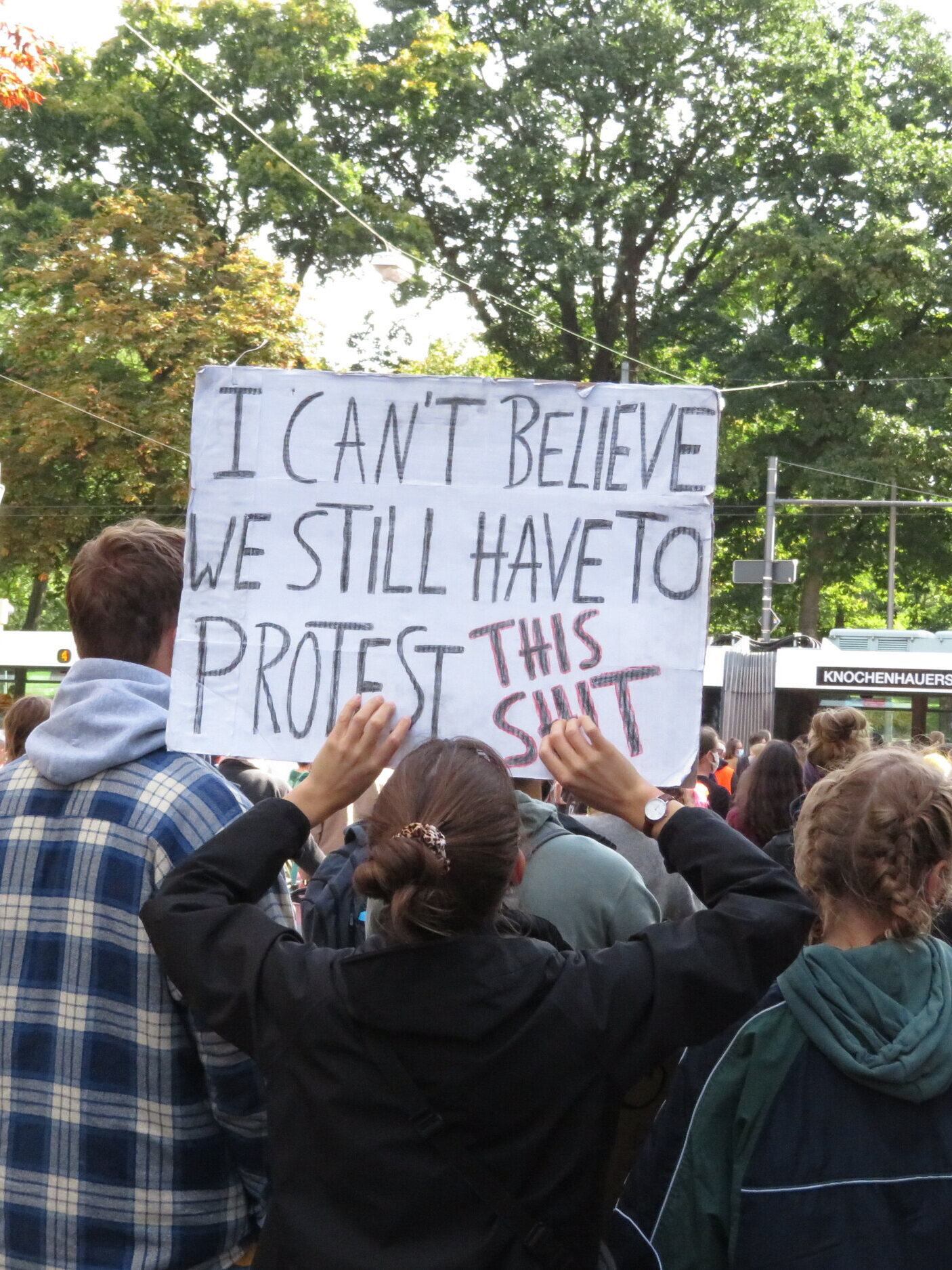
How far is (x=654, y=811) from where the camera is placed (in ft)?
7.10

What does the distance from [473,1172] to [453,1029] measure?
18 cm

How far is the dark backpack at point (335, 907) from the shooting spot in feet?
11.7

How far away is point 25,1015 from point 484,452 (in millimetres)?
1253

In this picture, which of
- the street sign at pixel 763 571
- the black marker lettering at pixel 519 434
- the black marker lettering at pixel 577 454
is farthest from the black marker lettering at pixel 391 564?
the street sign at pixel 763 571

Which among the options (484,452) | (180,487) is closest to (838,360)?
(180,487)

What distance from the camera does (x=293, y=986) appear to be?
1.90m

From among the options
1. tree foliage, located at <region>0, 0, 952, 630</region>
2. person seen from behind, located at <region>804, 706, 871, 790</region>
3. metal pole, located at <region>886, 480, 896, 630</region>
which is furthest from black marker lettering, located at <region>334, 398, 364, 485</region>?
metal pole, located at <region>886, 480, 896, 630</region>

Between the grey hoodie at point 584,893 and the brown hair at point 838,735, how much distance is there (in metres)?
2.73

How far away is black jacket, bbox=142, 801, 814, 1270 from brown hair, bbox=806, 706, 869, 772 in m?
3.87

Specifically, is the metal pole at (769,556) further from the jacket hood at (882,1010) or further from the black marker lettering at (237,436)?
the jacket hood at (882,1010)

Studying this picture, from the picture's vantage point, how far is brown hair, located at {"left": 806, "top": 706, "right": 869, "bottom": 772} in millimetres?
5680

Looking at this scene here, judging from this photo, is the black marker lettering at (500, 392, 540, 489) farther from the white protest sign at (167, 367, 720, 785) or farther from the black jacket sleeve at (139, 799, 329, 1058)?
the black jacket sleeve at (139, 799, 329, 1058)

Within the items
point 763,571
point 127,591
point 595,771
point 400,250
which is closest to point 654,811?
point 595,771

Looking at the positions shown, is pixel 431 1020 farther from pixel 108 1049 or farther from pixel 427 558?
pixel 427 558
